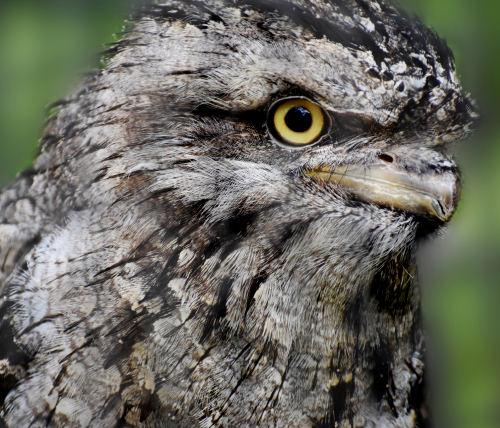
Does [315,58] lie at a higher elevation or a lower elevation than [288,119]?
higher

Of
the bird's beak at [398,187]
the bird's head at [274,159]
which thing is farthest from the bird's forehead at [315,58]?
the bird's beak at [398,187]

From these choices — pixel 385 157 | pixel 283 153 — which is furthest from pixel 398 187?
pixel 283 153

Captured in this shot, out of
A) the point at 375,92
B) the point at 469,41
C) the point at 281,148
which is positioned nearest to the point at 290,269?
the point at 281,148

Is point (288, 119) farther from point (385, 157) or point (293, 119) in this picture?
point (385, 157)

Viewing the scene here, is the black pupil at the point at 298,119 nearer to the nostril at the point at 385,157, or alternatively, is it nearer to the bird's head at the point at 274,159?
the bird's head at the point at 274,159

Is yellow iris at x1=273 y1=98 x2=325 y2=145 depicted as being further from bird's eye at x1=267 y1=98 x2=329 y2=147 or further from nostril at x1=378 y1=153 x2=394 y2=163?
nostril at x1=378 y1=153 x2=394 y2=163

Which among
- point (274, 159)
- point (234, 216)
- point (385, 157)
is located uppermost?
point (385, 157)

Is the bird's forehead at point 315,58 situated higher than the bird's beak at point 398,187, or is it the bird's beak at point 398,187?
the bird's forehead at point 315,58

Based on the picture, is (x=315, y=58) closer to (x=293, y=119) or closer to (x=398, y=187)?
(x=293, y=119)
